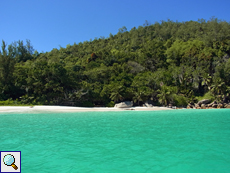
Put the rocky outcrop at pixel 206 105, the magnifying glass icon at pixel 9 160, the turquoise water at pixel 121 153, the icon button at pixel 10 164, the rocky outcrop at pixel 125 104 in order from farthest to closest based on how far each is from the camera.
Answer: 1. the rocky outcrop at pixel 206 105
2. the rocky outcrop at pixel 125 104
3. the turquoise water at pixel 121 153
4. the magnifying glass icon at pixel 9 160
5. the icon button at pixel 10 164

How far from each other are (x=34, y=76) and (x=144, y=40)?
49.4 metres

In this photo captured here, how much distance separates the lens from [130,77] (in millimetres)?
42375

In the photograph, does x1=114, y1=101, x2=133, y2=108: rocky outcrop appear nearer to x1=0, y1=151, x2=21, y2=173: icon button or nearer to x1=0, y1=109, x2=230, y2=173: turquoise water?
x1=0, y1=109, x2=230, y2=173: turquoise water

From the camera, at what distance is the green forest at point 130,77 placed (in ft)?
109

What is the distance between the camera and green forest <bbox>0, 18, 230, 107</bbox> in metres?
33.1

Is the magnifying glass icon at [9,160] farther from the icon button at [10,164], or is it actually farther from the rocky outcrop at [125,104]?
the rocky outcrop at [125,104]

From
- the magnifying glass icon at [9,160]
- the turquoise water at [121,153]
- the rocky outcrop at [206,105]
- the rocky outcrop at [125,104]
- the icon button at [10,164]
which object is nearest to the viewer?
the icon button at [10,164]

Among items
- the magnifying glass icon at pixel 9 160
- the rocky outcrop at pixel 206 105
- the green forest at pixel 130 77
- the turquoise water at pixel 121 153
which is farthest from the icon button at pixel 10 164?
the rocky outcrop at pixel 206 105

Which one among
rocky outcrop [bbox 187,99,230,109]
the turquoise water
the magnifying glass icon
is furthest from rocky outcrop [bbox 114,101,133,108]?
the magnifying glass icon

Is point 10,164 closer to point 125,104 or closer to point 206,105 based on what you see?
point 125,104

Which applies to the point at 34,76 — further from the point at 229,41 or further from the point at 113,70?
the point at 229,41

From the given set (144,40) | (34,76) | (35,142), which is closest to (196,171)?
(35,142)

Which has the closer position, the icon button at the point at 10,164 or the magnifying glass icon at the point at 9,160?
the icon button at the point at 10,164

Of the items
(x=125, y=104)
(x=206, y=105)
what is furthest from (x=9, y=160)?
(x=206, y=105)
